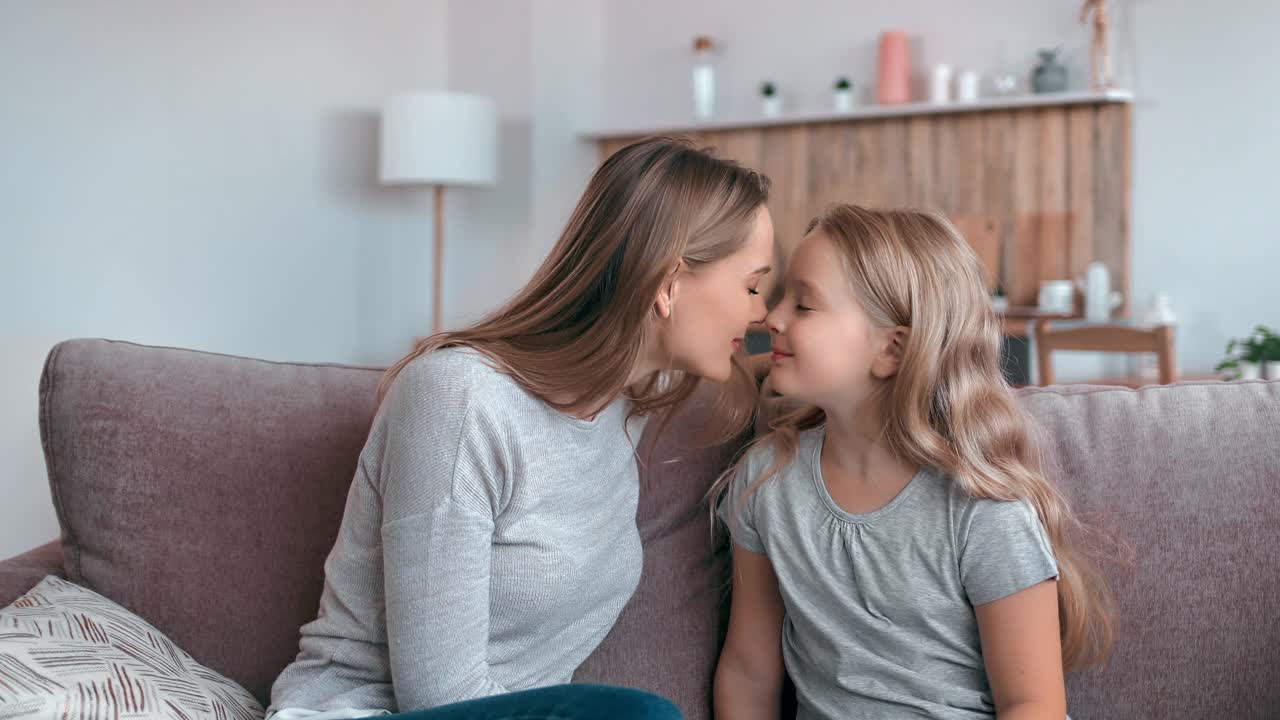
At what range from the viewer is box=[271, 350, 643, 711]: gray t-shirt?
1.05 metres

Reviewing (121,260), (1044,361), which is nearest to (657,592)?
(1044,361)

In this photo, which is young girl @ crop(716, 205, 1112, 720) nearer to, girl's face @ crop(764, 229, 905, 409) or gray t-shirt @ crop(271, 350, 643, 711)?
girl's face @ crop(764, 229, 905, 409)

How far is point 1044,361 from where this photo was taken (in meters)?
3.21

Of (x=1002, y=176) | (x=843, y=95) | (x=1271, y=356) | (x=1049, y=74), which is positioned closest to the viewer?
(x=1271, y=356)

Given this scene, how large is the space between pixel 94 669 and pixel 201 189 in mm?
3035

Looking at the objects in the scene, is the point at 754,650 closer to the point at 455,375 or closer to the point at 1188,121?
the point at 455,375

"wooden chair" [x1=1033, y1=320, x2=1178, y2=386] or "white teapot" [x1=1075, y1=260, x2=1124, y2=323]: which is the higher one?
"white teapot" [x1=1075, y1=260, x2=1124, y2=323]

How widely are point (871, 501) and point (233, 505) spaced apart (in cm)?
76

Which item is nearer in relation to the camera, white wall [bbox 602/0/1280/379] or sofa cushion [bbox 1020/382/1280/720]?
sofa cushion [bbox 1020/382/1280/720]

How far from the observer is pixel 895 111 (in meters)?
4.29

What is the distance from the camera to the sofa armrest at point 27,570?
1.28m

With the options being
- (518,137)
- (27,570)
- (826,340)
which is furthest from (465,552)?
(518,137)

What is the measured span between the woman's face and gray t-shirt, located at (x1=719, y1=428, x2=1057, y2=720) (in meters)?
0.18

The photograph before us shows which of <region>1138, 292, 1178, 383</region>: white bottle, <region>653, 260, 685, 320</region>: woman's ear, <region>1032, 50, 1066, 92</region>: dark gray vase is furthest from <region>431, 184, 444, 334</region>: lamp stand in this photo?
<region>653, 260, 685, 320</region>: woman's ear
